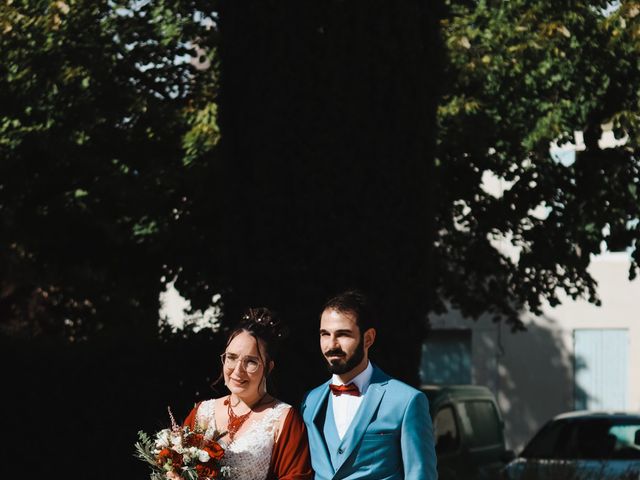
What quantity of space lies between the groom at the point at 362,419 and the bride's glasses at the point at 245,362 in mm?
285

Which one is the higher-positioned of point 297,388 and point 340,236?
point 340,236

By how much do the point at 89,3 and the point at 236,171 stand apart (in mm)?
4881

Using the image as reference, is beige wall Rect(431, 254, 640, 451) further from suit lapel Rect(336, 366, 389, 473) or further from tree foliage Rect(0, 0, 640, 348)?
suit lapel Rect(336, 366, 389, 473)

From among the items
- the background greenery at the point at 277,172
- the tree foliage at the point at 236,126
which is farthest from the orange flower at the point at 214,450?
the tree foliage at the point at 236,126

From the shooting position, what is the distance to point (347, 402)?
16.7ft

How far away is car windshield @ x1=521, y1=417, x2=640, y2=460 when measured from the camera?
43.2 ft

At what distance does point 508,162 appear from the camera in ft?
51.3

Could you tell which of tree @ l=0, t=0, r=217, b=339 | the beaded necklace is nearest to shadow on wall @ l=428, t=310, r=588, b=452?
tree @ l=0, t=0, r=217, b=339

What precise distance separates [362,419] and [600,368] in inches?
887

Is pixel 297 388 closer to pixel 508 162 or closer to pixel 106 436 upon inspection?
pixel 106 436

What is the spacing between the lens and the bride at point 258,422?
5070 millimetres

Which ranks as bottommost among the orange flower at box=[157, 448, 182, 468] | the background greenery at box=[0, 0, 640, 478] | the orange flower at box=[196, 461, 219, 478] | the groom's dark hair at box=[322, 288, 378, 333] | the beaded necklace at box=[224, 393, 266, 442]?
the orange flower at box=[196, 461, 219, 478]

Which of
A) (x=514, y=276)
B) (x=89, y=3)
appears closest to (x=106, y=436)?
(x=89, y=3)

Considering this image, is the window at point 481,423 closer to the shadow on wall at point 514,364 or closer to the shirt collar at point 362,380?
the shirt collar at point 362,380
